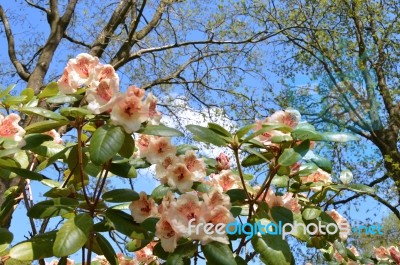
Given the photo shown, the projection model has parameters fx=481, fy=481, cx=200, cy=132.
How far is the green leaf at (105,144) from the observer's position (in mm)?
1012

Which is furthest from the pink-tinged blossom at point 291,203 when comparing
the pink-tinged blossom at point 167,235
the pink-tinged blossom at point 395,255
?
the pink-tinged blossom at point 395,255

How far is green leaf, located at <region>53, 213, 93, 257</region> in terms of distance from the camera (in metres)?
0.98

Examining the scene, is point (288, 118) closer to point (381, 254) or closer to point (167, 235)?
point (167, 235)

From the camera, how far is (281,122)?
1259mm

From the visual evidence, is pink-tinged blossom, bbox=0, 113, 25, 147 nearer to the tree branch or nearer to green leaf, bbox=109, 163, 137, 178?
green leaf, bbox=109, 163, 137, 178

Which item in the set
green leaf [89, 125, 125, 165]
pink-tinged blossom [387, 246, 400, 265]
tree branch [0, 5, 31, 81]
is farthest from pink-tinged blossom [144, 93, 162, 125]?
tree branch [0, 5, 31, 81]

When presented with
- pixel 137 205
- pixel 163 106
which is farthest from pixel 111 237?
pixel 163 106

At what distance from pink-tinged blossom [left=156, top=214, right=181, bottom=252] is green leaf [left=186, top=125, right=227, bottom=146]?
0.21 meters

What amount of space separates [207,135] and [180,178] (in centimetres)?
20

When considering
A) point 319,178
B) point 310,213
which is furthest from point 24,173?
point 319,178

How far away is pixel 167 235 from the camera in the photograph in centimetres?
107

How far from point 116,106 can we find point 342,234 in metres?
0.91

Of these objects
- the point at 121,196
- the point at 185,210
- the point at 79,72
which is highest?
the point at 79,72

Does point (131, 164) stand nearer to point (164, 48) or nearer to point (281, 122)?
point (281, 122)
